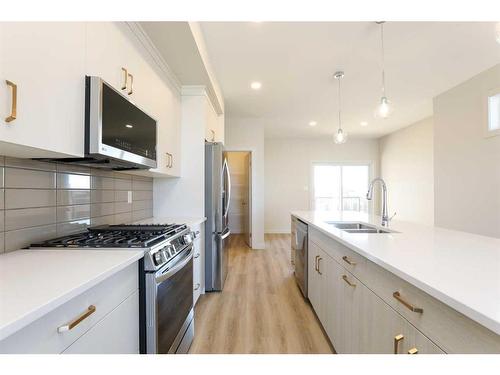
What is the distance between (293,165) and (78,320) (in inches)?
253

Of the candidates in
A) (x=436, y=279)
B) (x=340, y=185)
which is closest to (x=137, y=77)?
(x=436, y=279)

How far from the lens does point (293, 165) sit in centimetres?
684

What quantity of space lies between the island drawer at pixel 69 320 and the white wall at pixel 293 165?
19.2 feet

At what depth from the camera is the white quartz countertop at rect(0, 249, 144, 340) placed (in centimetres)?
55

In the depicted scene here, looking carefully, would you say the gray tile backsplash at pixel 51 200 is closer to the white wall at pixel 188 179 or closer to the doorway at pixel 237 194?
the white wall at pixel 188 179

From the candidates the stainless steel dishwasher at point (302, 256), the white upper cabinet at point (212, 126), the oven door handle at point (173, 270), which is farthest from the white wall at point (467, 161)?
the oven door handle at point (173, 270)

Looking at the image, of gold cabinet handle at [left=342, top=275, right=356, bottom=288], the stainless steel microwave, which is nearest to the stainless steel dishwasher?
gold cabinet handle at [left=342, top=275, right=356, bottom=288]

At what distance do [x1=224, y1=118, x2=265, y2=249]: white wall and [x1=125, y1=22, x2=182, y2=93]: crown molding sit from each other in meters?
2.30

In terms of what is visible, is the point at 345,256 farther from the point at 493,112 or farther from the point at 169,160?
the point at 493,112

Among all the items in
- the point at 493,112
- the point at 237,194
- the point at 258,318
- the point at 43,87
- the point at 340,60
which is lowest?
the point at 258,318

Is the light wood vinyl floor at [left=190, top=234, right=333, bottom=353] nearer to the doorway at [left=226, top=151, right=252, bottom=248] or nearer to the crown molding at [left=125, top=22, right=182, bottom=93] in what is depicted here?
the crown molding at [left=125, top=22, right=182, bottom=93]

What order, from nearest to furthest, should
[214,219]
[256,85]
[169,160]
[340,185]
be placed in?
[169,160], [214,219], [256,85], [340,185]

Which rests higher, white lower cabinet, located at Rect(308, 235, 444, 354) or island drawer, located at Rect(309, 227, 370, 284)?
island drawer, located at Rect(309, 227, 370, 284)
